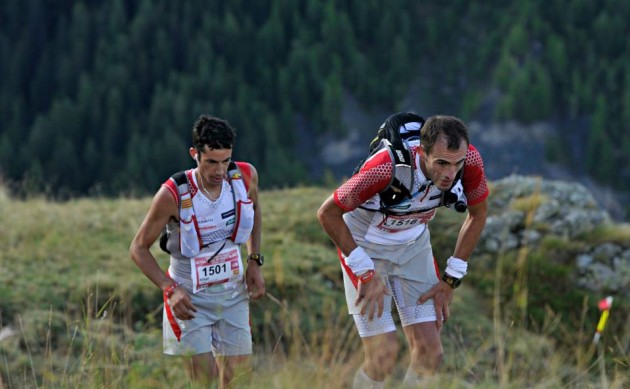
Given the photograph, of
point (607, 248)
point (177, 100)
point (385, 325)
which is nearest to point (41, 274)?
point (385, 325)

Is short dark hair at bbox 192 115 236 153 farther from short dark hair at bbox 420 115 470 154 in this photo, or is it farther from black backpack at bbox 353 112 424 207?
short dark hair at bbox 420 115 470 154

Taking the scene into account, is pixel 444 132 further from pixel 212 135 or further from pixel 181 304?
pixel 181 304

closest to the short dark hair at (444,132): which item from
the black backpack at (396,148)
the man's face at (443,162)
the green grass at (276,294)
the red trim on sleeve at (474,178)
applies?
the man's face at (443,162)

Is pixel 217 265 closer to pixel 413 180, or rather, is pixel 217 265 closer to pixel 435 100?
pixel 413 180

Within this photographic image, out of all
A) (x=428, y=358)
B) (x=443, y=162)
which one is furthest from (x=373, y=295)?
(x=443, y=162)

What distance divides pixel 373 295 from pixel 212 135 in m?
1.32

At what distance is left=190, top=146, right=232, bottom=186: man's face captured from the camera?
5805 mm

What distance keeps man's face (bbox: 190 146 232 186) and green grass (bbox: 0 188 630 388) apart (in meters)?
1.55

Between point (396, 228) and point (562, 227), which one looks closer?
point (396, 228)

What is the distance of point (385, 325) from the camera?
6.05 m

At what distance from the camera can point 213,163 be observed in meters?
5.85

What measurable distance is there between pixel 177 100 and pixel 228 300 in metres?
67.9

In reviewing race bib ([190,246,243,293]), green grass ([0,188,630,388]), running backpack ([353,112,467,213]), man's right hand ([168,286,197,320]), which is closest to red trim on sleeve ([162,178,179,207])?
race bib ([190,246,243,293])

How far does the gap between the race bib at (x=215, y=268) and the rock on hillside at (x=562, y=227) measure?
817 cm
